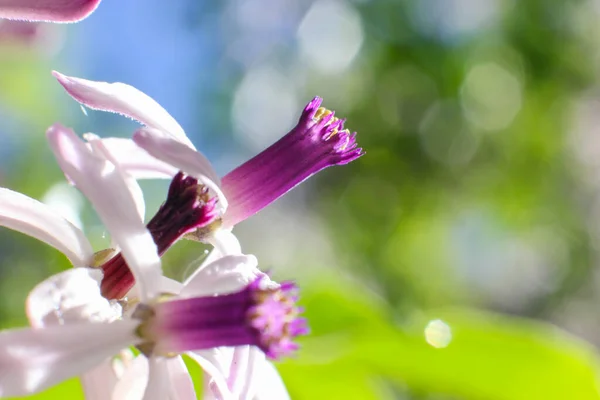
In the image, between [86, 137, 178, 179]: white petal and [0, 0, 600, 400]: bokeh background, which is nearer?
[86, 137, 178, 179]: white petal

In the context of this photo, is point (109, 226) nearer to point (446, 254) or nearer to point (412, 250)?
point (412, 250)

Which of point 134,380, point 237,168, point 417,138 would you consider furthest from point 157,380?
point 417,138

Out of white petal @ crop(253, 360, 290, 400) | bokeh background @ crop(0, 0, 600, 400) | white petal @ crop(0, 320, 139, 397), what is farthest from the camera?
bokeh background @ crop(0, 0, 600, 400)

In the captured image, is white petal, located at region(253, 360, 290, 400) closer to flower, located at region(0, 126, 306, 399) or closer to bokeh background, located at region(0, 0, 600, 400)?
flower, located at region(0, 126, 306, 399)

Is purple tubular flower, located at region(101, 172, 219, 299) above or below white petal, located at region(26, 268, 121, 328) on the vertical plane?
above

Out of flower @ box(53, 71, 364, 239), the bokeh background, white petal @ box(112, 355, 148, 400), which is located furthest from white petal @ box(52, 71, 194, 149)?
the bokeh background

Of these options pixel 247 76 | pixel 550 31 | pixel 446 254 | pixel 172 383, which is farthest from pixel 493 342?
pixel 247 76

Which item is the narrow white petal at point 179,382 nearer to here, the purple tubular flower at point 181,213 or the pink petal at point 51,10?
the purple tubular flower at point 181,213

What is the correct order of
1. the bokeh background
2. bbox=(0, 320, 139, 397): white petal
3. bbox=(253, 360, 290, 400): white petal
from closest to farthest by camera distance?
1. bbox=(0, 320, 139, 397): white petal
2. bbox=(253, 360, 290, 400): white petal
3. the bokeh background
